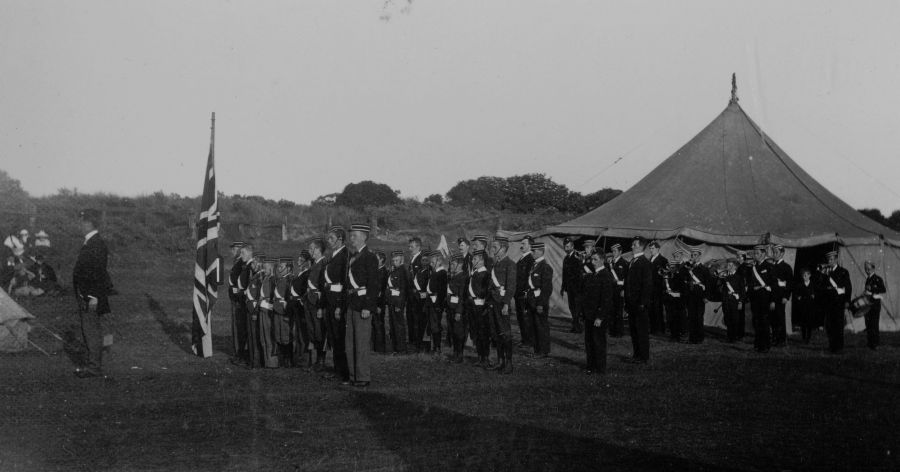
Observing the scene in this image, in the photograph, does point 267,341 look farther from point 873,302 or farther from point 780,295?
point 873,302

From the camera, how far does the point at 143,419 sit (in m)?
7.73

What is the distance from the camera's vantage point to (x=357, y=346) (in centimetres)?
977

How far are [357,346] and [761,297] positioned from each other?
24.2 ft

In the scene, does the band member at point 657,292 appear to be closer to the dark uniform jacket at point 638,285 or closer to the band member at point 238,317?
the dark uniform jacket at point 638,285

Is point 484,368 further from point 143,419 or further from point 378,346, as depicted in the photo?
point 143,419

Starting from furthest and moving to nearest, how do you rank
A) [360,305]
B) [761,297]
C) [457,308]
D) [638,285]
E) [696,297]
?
[696,297] → [761,297] → [638,285] → [457,308] → [360,305]

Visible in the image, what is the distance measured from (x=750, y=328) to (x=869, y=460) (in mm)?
11760

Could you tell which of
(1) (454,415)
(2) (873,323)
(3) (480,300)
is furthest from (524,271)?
(2) (873,323)

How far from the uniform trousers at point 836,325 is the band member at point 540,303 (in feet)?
15.5

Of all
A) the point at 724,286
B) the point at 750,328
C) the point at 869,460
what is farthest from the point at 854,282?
the point at 869,460

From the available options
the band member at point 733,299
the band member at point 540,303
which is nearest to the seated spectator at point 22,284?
the band member at point 540,303

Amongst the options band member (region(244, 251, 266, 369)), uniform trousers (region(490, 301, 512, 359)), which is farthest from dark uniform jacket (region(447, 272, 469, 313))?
band member (region(244, 251, 266, 369))

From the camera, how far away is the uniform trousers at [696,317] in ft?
49.7

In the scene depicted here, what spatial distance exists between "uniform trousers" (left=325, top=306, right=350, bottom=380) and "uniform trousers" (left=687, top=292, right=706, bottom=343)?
23.8 ft
